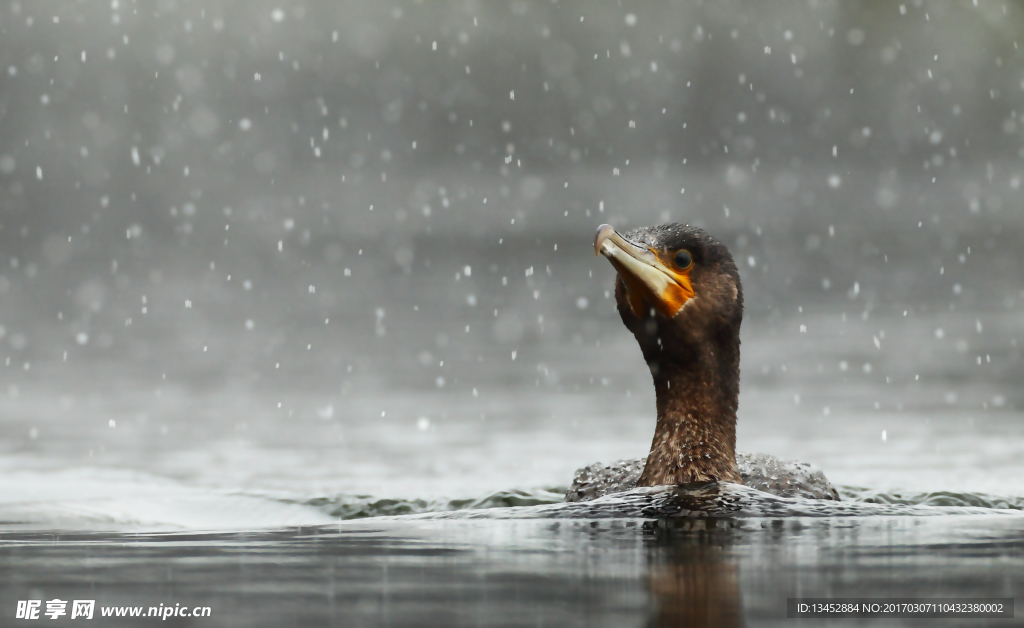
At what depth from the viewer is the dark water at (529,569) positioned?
2.97 meters

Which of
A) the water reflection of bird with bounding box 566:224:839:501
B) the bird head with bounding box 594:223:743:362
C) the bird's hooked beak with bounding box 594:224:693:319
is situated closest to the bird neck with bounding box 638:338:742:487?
the water reflection of bird with bounding box 566:224:839:501

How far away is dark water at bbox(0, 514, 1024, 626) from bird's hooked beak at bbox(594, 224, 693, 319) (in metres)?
1.54

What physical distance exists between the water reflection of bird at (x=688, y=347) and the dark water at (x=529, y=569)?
147 centimetres

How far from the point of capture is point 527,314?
1850 cm

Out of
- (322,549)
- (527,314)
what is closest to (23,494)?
(322,549)

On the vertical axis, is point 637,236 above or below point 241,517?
above

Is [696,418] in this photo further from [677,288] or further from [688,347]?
[677,288]

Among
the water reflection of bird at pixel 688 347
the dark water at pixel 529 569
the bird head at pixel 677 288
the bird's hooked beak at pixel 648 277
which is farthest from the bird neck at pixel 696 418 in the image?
the dark water at pixel 529 569

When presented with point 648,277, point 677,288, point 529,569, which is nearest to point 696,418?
point 677,288

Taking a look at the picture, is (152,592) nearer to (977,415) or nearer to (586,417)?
(586,417)

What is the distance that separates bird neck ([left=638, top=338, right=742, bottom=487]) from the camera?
6.11 metres

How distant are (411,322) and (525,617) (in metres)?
14.8

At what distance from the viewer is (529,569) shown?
3596 millimetres

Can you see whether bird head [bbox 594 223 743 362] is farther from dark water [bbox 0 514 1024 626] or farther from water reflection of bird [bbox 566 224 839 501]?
dark water [bbox 0 514 1024 626]
